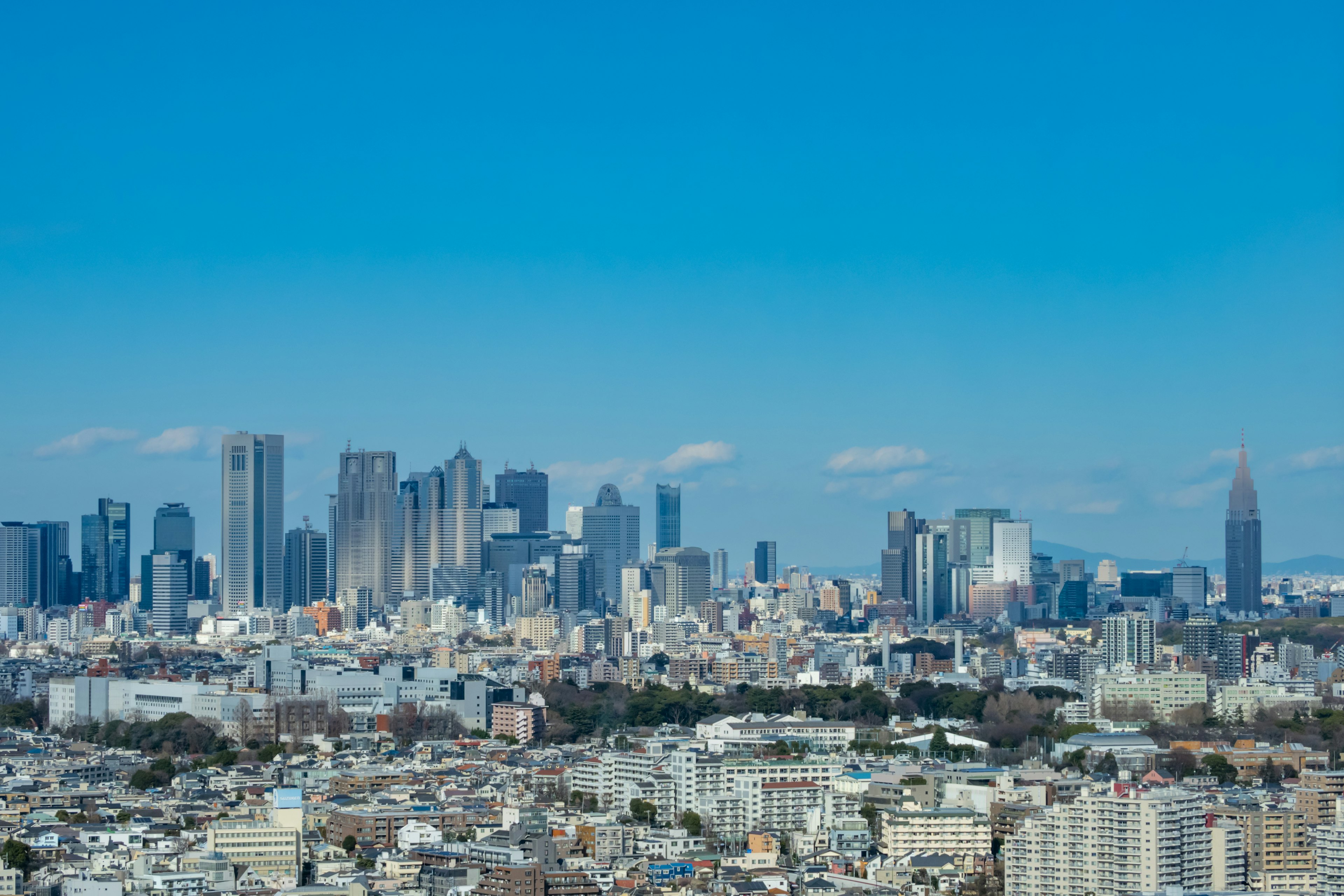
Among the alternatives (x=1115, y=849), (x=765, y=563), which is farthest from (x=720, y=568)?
(x=1115, y=849)

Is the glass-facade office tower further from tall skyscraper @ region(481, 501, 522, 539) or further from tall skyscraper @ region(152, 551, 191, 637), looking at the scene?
tall skyscraper @ region(481, 501, 522, 539)

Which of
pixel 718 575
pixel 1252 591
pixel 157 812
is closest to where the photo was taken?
pixel 157 812

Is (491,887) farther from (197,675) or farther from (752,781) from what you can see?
(197,675)

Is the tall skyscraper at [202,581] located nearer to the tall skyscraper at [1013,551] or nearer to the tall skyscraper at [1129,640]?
the tall skyscraper at [1013,551]

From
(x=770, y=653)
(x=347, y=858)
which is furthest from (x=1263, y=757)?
(x=770, y=653)

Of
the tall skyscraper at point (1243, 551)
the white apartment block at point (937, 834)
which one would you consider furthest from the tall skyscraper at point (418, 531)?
the white apartment block at point (937, 834)

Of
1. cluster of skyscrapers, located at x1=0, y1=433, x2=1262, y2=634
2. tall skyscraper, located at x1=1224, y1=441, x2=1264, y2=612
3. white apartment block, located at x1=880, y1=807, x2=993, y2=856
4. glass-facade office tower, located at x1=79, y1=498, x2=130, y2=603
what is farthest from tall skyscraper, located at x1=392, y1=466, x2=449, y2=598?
white apartment block, located at x1=880, y1=807, x2=993, y2=856
